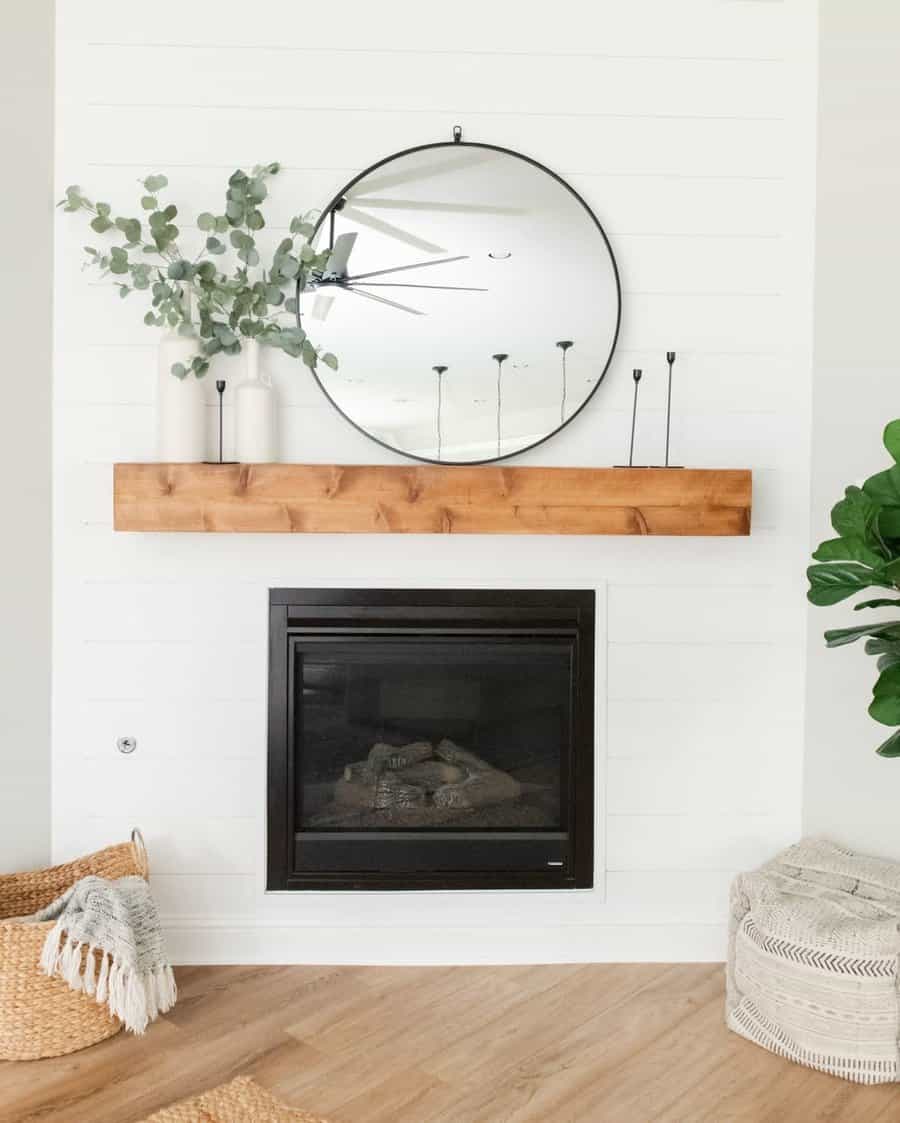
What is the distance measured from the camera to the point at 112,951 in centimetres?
211

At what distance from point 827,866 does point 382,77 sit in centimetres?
219

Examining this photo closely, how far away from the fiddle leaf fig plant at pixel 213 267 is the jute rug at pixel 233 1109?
1.55 meters

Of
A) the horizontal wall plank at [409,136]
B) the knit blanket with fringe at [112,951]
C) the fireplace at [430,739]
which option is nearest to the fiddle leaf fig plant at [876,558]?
the fireplace at [430,739]

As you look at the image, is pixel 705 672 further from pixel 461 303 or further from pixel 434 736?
pixel 461 303

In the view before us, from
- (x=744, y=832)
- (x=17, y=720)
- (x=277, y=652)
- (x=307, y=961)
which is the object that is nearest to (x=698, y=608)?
(x=744, y=832)

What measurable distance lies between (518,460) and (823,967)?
1.34m

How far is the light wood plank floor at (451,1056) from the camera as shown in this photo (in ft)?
6.32

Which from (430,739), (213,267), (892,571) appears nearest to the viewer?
(892,571)

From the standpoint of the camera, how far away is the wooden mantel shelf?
2324 mm

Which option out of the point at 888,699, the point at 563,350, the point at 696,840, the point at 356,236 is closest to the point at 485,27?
the point at 356,236

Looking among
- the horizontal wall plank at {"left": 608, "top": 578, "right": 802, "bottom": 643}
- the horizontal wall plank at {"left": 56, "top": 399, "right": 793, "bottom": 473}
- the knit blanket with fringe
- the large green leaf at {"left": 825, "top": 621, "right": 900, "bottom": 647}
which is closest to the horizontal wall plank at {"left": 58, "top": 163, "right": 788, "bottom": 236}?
the horizontal wall plank at {"left": 56, "top": 399, "right": 793, "bottom": 473}

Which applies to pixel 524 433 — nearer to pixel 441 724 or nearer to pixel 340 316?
pixel 340 316

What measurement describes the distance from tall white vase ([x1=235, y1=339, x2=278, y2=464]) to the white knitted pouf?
1.54 m

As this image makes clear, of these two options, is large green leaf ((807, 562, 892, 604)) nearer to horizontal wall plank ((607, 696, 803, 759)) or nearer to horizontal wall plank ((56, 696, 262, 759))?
horizontal wall plank ((607, 696, 803, 759))
